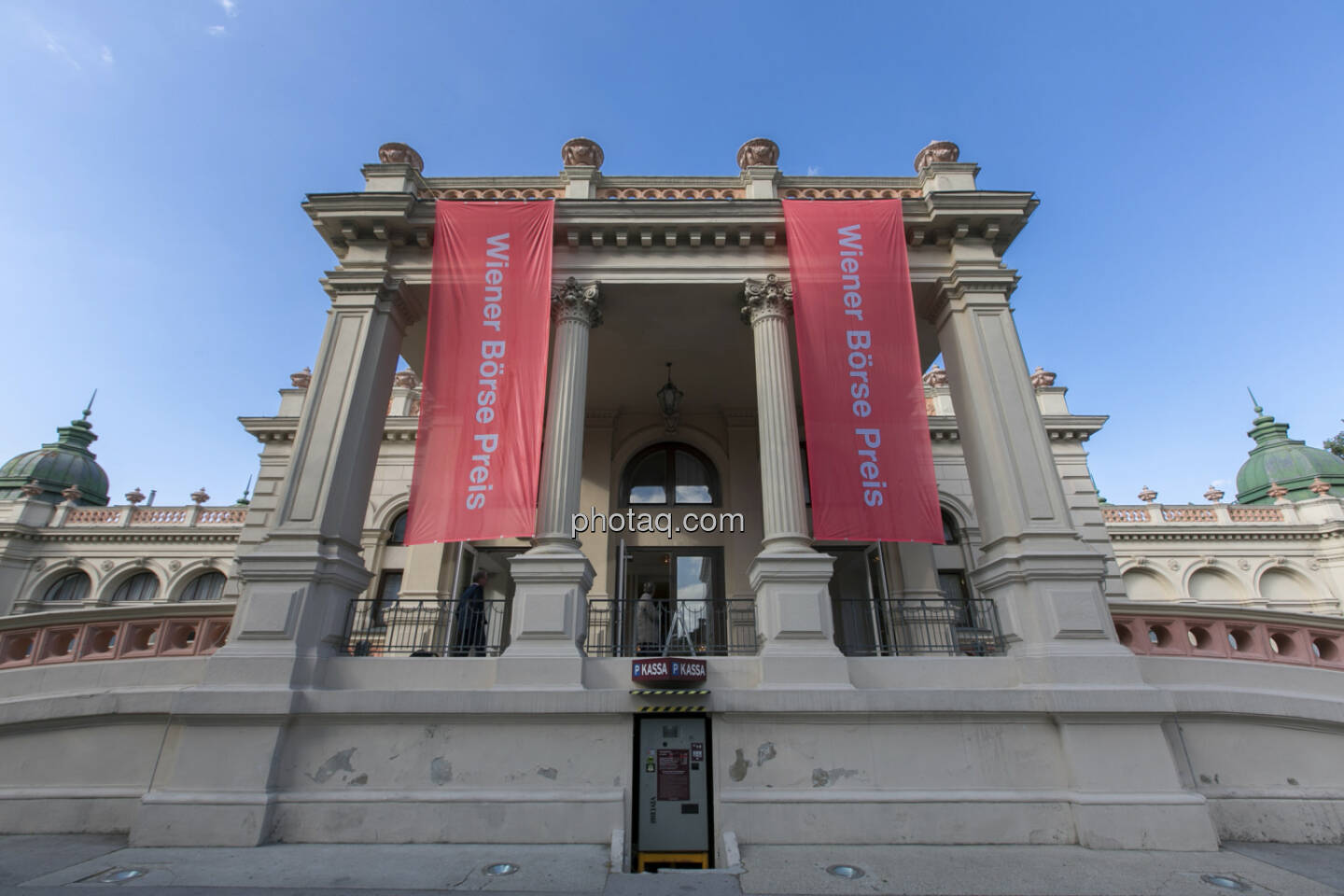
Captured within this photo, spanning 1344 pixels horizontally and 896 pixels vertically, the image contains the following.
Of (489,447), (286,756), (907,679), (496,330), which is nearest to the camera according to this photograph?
(286,756)

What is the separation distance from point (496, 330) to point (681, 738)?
19.7ft

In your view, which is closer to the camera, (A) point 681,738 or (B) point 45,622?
(A) point 681,738

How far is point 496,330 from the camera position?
8820 millimetres

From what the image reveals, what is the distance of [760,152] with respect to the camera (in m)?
10.8

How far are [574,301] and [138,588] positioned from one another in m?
32.1

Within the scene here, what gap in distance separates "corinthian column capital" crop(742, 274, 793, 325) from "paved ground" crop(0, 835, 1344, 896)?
7063 mm

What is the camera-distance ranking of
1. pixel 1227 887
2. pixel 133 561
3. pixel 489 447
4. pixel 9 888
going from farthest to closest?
1. pixel 133 561
2. pixel 489 447
3. pixel 1227 887
4. pixel 9 888

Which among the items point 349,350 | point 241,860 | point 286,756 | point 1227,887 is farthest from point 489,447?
point 1227,887

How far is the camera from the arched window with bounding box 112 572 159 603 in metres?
28.3

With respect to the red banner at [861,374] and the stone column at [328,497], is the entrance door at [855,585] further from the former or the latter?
the stone column at [328,497]

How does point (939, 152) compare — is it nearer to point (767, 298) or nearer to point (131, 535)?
point (767, 298)

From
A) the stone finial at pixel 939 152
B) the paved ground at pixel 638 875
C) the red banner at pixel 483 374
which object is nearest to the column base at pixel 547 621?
the red banner at pixel 483 374

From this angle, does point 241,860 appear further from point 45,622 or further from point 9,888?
point 45,622

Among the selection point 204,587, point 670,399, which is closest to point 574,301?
point 670,399
